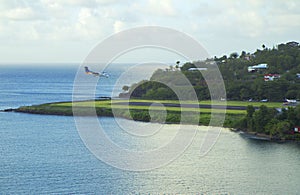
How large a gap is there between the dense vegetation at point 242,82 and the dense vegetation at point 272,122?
7083 millimetres

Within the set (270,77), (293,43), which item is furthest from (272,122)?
(293,43)

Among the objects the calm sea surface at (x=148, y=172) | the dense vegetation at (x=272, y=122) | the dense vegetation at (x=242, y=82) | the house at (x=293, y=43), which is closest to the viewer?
the calm sea surface at (x=148, y=172)

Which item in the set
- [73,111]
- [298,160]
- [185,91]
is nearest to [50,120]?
[73,111]

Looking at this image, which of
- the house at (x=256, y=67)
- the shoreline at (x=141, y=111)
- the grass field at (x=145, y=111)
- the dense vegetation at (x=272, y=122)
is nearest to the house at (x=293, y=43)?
the house at (x=256, y=67)

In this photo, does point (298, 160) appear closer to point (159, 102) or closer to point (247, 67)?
point (159, 102)

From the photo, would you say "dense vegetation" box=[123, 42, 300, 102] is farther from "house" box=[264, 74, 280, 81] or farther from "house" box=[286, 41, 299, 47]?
"house" box=[286, 41, 299, 47]

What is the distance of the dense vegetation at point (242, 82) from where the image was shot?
30797mm

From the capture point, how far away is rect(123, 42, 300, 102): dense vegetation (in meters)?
30.8

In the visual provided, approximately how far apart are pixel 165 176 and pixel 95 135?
620 cm

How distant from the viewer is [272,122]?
2231cm

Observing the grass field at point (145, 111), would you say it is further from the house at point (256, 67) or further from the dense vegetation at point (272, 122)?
the house at point (256, 67)

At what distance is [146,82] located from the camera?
1358 inches

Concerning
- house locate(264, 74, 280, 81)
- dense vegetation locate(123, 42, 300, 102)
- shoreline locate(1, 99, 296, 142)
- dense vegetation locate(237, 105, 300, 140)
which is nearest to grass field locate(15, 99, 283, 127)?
shoreline locate(1, 99, 296, 142)

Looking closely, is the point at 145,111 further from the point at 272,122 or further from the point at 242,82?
the point at 242,82
